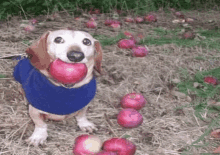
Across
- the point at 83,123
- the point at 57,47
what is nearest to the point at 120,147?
the point at 83,123

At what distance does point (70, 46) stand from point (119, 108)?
1046mm

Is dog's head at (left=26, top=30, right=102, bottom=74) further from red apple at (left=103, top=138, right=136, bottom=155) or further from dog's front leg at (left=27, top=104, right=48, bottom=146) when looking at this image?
red apple at (left=103, top=138, right=136, bottom=155)

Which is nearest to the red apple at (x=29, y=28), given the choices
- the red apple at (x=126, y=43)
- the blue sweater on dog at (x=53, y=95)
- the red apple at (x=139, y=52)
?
the red apple at (x=126, y=43)

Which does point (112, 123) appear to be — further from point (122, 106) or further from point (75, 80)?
point (75, 80)

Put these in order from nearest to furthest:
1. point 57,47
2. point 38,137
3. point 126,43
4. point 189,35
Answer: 1. point 57,47
2. point 38,137
3. point 126,43
4. point 189,35

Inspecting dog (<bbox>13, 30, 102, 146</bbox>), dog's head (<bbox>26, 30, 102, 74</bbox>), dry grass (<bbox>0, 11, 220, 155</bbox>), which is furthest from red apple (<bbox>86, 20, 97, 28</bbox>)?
dog's head (<bbox>26, 30, 102, 74</bbox>)

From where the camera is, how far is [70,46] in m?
1.55

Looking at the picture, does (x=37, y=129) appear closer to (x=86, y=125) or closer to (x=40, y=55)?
(x=86, y=125)

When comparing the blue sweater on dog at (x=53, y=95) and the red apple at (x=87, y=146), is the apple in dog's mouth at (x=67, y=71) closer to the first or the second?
the blue sweater on dog at (x=53, y=95)

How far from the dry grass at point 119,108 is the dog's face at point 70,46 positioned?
724 mm

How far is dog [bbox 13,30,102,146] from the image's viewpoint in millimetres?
1585

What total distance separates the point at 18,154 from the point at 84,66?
816 millimetres

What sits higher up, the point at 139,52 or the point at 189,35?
the point at 189,35

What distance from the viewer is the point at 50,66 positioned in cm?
159
